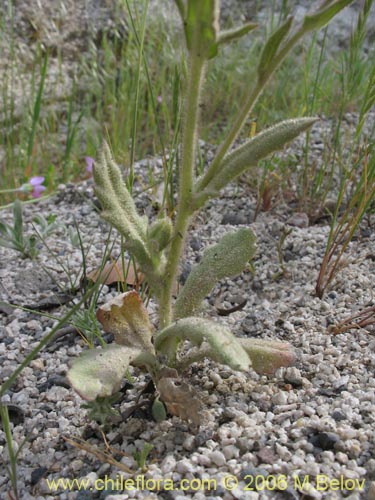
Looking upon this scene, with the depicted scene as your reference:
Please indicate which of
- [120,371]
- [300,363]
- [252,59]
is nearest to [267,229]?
[300,363]

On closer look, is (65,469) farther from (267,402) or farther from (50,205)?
(50,205)

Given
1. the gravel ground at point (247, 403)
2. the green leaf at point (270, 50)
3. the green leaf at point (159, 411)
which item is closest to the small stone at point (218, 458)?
the gravel ground at point (247, 403)

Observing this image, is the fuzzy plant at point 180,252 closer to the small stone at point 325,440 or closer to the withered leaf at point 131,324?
the withered leaf at point 131,324

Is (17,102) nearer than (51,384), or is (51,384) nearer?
(51,384)

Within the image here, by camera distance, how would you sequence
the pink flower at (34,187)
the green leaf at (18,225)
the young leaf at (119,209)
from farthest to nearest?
the pink flower at (34,187), the green leaf at (18,225), the young leaf at (119,209)

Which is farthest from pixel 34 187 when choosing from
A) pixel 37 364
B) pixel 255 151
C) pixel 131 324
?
pixel 255 151

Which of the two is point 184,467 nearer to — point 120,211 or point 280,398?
point 280,398
